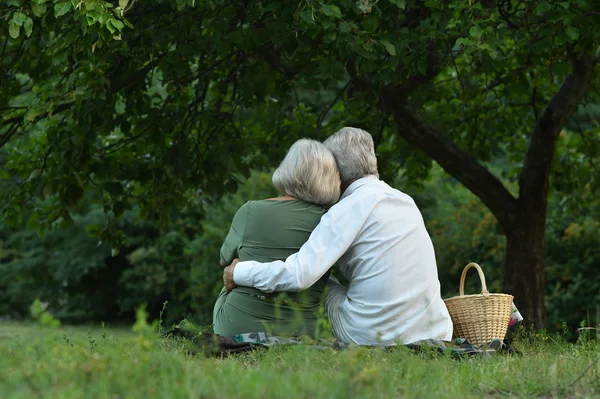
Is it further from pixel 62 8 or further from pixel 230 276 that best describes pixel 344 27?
pixel 230 276

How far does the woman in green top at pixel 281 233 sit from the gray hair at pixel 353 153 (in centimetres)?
11

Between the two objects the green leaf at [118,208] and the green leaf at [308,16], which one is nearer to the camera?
the green leaf at [308,16]

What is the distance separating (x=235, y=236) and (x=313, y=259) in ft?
1.96

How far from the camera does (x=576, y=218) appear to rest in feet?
45.6

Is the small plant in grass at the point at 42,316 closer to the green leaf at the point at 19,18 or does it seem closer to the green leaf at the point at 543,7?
the green leaf at the point at 19,18

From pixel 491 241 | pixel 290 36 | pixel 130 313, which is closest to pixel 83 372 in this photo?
pixel 290 36

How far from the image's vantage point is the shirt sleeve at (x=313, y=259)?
15.7ft

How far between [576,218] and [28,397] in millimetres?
12403

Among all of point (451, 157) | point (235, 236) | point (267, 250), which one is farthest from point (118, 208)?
point (267, 250)

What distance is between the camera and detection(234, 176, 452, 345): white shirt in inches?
191

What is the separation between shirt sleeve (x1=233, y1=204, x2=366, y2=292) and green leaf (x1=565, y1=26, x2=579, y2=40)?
2520 millimetres

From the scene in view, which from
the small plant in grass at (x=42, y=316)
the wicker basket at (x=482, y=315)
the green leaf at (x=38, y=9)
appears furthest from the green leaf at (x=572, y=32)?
the small plant in grass at (x=42, y=316)

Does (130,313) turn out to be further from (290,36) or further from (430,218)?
(290,36)

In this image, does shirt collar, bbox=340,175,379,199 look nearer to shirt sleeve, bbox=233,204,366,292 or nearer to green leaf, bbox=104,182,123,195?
shirt sleeve, bbox=233,204,366,292
